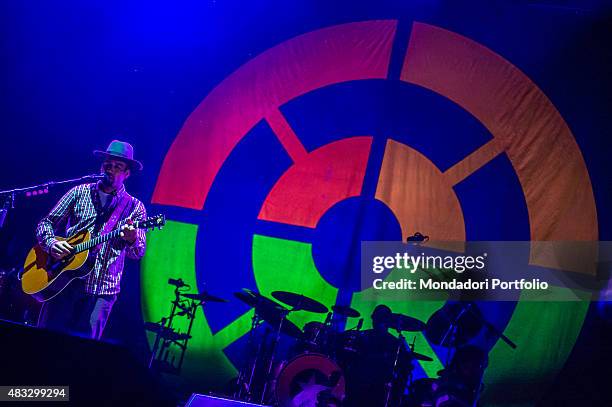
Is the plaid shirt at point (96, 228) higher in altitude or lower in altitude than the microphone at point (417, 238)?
lower

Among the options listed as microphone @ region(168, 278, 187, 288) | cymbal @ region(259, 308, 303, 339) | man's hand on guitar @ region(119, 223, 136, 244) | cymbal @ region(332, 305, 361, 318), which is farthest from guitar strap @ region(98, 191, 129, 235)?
cymbal @ region(332, 305, 361, 318)

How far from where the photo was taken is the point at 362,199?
525 cm

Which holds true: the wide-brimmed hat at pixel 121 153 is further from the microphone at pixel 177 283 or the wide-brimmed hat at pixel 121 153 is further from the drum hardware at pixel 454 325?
the drum hardware at pixel 454 325

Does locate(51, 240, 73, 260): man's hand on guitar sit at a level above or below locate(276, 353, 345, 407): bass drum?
above

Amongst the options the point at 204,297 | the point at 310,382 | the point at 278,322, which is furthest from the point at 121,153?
the point at 310,382

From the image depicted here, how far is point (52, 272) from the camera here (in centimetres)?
378

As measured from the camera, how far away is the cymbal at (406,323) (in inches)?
180

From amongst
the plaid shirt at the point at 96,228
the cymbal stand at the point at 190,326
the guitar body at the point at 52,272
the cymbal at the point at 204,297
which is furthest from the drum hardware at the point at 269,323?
the guitar body at the point at 52,272

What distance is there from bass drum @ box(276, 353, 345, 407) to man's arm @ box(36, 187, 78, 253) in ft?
6.82

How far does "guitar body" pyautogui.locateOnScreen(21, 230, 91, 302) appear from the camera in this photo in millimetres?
3727

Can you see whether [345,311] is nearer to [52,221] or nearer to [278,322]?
[278,322]

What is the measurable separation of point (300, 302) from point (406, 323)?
2.95ft

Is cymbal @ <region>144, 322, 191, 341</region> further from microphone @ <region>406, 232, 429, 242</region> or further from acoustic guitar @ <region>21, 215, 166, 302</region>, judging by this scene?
microphone @ <region>406, 232, 429, 242</region>

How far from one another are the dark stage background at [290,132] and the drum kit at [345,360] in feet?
1.37
